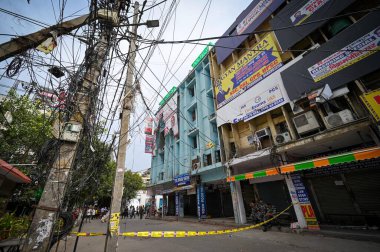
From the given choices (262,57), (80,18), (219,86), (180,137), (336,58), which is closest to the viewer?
(80,18)

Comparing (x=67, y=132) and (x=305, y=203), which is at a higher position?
(x=67, y=132)

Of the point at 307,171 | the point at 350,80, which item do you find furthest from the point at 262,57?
the point at 307,171

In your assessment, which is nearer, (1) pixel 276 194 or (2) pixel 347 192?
(2) pixel 347 192

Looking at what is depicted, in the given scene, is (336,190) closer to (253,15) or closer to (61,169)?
(61,169)

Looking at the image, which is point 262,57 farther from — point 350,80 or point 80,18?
point 80,18

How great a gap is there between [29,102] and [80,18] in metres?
11.9

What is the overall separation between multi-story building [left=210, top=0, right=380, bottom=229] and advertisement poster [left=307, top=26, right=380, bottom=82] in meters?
0.04

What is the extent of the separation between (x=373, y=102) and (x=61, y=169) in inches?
415

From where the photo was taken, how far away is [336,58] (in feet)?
27.4

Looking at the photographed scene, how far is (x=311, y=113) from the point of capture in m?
9.27

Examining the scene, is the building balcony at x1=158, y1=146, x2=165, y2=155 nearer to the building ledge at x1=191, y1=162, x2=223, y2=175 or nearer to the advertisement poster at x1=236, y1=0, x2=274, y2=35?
the building ledge at x1=191, y1=162, x2=223, y2=175

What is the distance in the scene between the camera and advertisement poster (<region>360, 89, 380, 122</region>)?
668cm

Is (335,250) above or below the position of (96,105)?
below

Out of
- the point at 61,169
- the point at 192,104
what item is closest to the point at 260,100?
the point at 192,104
